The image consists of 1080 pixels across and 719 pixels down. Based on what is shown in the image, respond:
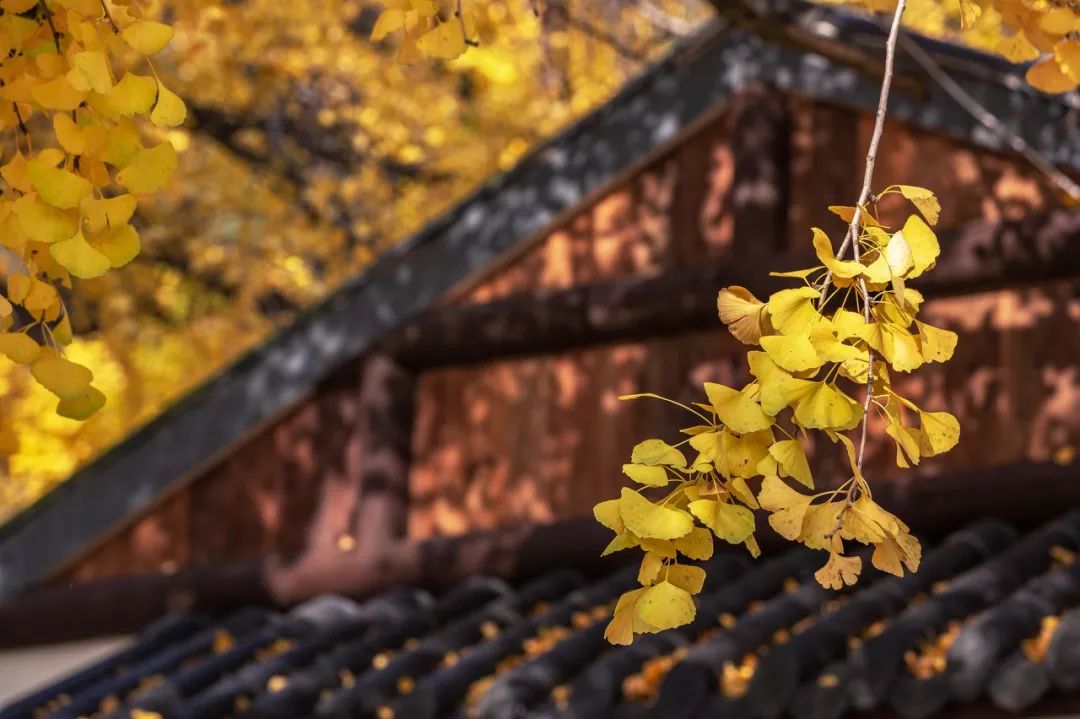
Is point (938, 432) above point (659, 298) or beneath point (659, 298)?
beneath

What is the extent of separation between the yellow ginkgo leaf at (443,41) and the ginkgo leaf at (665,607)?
3.92 ft

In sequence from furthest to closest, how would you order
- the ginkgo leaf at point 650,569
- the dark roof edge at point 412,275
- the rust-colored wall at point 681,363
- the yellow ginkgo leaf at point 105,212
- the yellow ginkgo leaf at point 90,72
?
the dark roof edge at point 412,275 → the rust-colored wall at point 681,363 → the yellow ginkgo leaf at point 105,212 → the yellow ginkgo leaf at point 90,72 → the ginkgo leaf at point 650,569

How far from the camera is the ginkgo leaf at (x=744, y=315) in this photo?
93.1 inches

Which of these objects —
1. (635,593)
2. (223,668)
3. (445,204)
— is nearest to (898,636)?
(635,593)

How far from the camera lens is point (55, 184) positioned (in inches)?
103

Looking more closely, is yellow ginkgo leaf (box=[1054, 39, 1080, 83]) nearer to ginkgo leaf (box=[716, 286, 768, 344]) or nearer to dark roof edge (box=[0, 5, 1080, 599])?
ginkgo leaf (box=[716, 286, 768, 344])

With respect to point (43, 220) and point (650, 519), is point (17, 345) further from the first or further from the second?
point (650, 519)

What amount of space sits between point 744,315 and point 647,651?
2.47 meters

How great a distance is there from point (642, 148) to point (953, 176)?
1.20m

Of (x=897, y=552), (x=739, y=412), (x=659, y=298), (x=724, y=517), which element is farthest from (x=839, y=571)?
(x=659, y=298)

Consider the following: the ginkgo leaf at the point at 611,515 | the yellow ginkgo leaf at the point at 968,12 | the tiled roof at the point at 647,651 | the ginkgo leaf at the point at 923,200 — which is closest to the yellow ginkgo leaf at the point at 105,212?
the ginkgo leaf at the point at 611,515

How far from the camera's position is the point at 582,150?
6.25 m

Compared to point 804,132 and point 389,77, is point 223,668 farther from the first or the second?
point 389,77

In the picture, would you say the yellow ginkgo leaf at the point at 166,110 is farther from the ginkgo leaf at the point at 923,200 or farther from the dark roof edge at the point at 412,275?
the dark roof edge at the point at 412,275
